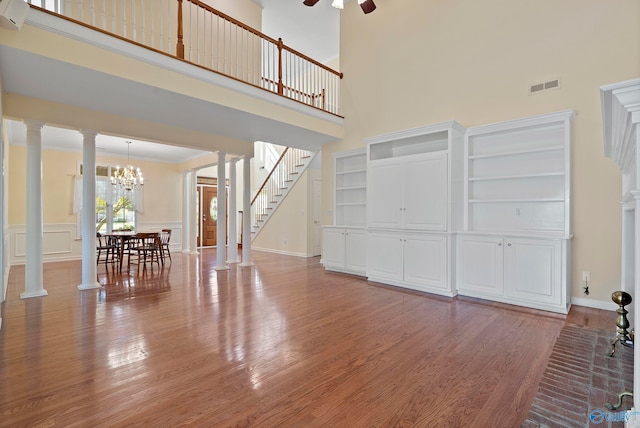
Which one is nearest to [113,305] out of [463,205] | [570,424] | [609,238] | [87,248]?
[87,248]

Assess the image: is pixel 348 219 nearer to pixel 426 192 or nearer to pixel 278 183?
pixel 426 192

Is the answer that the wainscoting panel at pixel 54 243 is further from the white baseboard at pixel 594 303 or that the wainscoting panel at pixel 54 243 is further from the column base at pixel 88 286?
the white baseboard at pixel 594 303

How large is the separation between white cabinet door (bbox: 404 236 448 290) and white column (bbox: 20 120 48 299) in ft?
17.4

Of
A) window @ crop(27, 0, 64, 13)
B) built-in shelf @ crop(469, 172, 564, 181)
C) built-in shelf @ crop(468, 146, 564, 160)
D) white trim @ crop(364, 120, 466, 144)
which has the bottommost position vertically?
A: built-in shelf @ crop(469, 172, 564, 181)

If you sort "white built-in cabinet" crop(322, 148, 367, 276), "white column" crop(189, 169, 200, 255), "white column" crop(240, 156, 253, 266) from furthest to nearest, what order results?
1. "white column" crop(189, 169, 200, 255)
2. "white column" crop(240, 156, 253, 266)
3. "white built-in cabinet" crop(322, 148, 367, 276)

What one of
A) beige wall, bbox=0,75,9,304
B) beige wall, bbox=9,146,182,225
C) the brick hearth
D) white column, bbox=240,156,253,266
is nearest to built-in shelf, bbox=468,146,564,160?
the brick hearth

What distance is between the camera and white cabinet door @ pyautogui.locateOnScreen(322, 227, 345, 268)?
6.18 meters

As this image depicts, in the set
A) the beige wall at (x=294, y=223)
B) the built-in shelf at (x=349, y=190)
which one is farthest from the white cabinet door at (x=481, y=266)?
the beige wall at (x=294, y=223)

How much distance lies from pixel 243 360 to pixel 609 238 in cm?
425

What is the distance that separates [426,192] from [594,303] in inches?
93.5

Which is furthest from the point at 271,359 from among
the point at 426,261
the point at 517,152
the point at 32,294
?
the point at 32,294

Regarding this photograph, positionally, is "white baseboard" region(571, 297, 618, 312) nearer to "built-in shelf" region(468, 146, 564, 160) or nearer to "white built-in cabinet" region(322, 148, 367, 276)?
"built-in shelf" region(468, 146, 564, 160)

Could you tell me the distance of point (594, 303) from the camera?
376 cm

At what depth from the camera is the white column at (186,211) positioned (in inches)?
377
